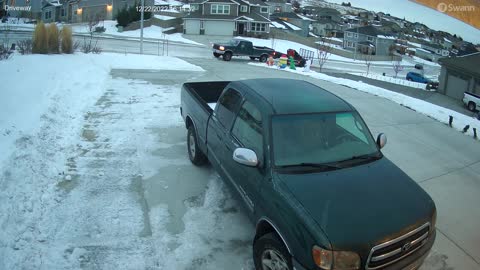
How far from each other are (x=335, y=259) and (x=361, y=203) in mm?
630

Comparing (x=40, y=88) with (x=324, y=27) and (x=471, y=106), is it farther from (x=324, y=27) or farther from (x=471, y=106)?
(x=324, y=27)

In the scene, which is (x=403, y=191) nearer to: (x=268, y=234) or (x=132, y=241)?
(x=268, y=234)

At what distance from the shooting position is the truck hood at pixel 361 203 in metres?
3.28

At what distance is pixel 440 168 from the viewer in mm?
7430

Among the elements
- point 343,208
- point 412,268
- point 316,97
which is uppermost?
point 316,97

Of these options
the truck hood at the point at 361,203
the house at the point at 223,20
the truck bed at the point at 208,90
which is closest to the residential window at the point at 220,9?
the house at the point at 223,20

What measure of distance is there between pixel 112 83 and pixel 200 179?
26.1ft

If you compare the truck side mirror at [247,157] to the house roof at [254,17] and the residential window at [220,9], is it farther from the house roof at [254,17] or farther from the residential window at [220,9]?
the residential window at [220,9]

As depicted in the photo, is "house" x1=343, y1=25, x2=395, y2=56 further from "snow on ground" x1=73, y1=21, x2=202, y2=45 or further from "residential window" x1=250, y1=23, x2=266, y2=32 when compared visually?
"snow on ground" x1=73, y1=21, x2=202, y2=45

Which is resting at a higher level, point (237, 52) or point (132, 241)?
point (237, 52)

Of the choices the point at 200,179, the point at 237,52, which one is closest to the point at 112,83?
the point at 200,179

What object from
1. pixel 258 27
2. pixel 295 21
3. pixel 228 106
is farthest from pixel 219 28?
pixel 228 106

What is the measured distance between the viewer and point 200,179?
636cm

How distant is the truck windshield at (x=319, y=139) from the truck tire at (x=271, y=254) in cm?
75
